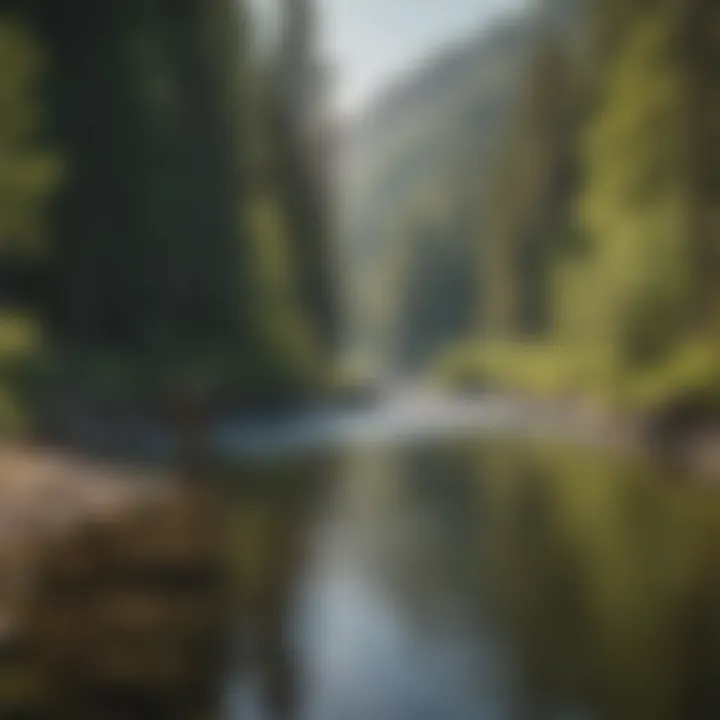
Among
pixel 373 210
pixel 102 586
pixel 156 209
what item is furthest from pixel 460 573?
pixel 156 209

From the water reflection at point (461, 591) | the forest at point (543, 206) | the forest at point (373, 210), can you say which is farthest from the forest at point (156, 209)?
the water reflection at point (461, 591)

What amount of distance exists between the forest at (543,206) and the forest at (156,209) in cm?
15

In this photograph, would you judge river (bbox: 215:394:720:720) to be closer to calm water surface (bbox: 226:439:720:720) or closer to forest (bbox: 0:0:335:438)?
calm water surface (bbox: 226:439:720:720)

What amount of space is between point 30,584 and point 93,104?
984mm

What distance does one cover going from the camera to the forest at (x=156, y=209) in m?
1.99

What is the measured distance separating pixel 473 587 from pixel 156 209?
1024 mm

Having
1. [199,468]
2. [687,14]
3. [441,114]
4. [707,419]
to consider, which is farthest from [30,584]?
[687,14]

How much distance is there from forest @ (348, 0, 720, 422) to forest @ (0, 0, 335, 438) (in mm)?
153

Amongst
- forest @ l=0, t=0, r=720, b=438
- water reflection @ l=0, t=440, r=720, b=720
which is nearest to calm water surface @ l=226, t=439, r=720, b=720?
water reflection @ l=0, t=440, r=720, b=720

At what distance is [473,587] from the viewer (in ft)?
5.63

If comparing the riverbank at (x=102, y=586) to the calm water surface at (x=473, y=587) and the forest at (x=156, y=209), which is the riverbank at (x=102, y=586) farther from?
the forest at (x=156, y=209)

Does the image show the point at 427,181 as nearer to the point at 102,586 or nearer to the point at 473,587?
the point at 473,587

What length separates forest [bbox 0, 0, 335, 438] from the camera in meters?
1.99

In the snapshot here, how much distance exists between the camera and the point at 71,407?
200 centimetres
